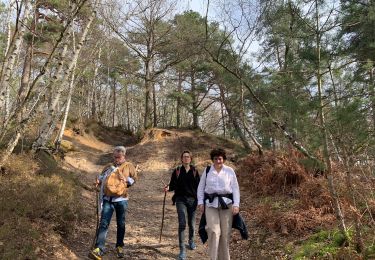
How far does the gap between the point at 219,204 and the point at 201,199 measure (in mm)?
324

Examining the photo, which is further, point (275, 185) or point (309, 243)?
point (275, 185)

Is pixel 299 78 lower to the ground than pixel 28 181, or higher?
higher

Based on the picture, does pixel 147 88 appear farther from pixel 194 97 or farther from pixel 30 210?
pixel 30 210

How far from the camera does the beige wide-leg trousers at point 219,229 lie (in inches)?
202

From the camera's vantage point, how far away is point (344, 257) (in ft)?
16.2

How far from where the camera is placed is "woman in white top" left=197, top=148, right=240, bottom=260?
5148 mm

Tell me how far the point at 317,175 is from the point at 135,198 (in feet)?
19.2

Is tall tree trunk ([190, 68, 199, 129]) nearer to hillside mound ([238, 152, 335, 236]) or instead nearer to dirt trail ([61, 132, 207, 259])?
dirt trail ([61, 132, 207, 259])

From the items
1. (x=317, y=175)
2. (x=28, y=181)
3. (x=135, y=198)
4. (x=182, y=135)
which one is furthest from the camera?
(x=182, y=135)

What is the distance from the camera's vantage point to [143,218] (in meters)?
9.47

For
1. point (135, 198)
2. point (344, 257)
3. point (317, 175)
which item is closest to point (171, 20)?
point (135, 198)

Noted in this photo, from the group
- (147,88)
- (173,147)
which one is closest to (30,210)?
(173,147)

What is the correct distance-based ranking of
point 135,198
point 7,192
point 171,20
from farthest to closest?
point 171,20
point 135,198
point 7,192

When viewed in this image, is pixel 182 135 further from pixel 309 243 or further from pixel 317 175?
pixel 309 243
